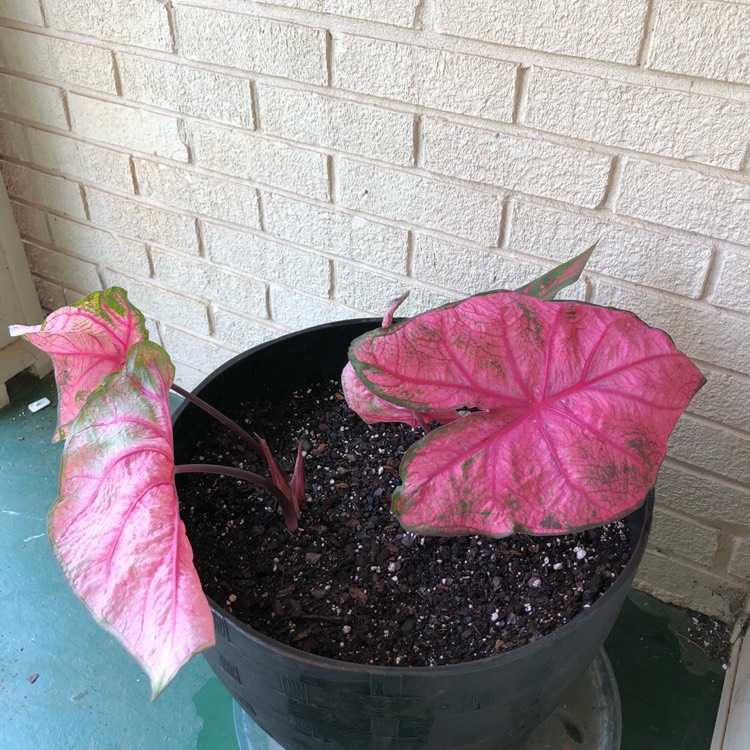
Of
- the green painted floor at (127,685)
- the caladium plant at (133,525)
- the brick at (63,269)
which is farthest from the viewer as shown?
the brick at (63,269)

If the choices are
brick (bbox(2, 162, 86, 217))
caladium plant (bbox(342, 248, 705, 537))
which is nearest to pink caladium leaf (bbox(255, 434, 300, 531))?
caladium plant (bbox(342, 248, 705, 537))

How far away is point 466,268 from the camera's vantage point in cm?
116

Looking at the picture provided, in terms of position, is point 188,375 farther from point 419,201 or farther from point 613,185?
point 613,185

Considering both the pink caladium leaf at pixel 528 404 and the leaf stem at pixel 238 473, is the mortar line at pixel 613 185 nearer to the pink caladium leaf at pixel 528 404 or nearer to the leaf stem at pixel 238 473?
the pink caladium leaf at pixel 528 404

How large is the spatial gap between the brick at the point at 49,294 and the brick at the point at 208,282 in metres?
0.34

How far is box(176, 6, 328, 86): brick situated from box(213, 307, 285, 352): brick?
1.64 ft

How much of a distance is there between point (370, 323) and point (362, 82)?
1.13ft

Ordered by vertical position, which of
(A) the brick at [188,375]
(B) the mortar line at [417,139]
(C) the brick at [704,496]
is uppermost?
(B) the mortar line at [417,139]

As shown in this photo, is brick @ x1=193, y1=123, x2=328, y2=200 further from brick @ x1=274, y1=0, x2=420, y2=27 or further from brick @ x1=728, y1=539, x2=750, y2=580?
brick @ x1=728, y1=539, x2=750, y2=580

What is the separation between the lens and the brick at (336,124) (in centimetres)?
108

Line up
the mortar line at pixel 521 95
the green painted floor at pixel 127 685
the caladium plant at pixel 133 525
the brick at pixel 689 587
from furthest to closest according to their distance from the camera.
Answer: the brick at pixel 689 587, the green painted floor at pixel 127 685, the mortar line at pixel 521 95, the caladium plant at pixel 133 525

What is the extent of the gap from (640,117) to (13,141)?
4.13 feet

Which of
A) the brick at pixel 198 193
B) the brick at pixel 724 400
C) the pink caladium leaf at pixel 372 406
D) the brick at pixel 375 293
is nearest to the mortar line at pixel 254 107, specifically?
the brick at pixel 198 193

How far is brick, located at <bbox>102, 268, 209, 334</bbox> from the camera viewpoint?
5.08 feet
